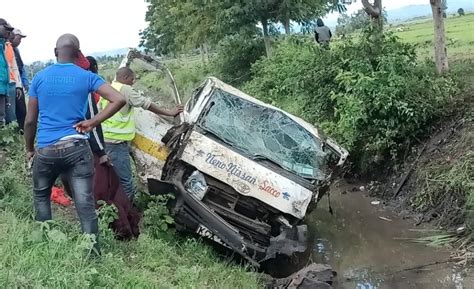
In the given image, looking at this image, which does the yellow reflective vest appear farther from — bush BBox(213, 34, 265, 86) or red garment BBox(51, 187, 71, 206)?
bush BBox(213, 34, 265, 86)

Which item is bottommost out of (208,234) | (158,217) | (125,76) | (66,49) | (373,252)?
(373,252)

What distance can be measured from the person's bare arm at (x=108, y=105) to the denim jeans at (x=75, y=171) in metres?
0.13

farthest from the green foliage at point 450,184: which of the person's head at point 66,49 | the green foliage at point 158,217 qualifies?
the person's head at point 66,49

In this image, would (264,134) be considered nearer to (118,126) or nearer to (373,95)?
(118,126)

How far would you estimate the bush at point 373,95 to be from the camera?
9.48 m

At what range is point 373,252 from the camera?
732 centimetres

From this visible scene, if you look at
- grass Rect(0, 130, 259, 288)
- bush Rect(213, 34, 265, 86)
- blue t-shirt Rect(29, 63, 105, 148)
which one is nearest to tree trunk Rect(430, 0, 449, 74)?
grass Rect(0, 130, 259, 288)

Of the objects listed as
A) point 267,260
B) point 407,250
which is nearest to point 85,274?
point 267,260

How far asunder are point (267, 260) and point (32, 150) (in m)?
2.75

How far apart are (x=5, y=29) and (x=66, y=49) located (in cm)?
318

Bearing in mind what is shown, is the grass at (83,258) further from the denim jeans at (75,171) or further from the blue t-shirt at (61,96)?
the blue t-shirt at (61,96)

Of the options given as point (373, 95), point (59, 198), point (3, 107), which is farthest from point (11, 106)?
point (373, 95)

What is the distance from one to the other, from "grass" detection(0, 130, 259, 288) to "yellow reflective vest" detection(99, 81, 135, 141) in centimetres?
103

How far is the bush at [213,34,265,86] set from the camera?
24.1m
